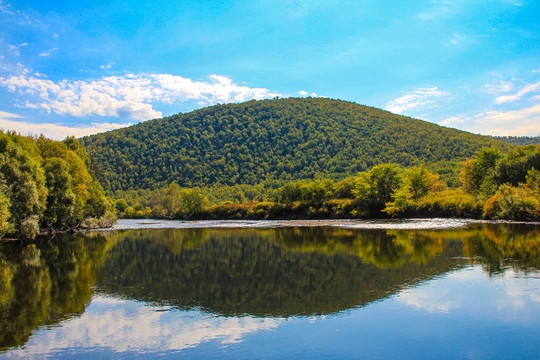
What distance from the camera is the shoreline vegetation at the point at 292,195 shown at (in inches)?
1390

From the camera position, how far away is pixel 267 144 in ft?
556

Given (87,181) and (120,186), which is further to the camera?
(120,186)

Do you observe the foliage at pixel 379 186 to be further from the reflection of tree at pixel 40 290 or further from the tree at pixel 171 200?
the tree at pixel 171 200

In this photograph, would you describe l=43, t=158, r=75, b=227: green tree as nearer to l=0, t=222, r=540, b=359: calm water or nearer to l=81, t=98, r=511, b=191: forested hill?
l=0, t=222, r=540, b=359: calm water

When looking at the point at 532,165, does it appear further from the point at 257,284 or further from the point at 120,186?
the point at 120,186

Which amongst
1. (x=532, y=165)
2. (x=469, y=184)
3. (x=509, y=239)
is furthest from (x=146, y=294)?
(x=469, y=184)

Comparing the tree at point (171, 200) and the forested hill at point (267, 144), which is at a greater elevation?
the forested hill at point (267, 144)

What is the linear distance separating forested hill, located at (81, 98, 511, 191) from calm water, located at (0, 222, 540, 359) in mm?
116277

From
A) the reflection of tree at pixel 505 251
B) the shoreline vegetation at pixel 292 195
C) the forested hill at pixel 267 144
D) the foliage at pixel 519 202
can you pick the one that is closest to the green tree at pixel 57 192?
the shoreline vegetation at pixel 292 195

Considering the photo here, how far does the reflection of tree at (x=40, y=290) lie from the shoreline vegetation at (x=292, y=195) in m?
7.48

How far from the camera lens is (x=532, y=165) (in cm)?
5053

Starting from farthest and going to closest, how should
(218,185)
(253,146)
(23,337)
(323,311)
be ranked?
(253,146) < (218,185) < (323,311) < (23,337)

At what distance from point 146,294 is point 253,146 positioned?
514ft

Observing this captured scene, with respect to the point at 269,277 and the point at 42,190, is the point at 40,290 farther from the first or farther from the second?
the point at 42,190
